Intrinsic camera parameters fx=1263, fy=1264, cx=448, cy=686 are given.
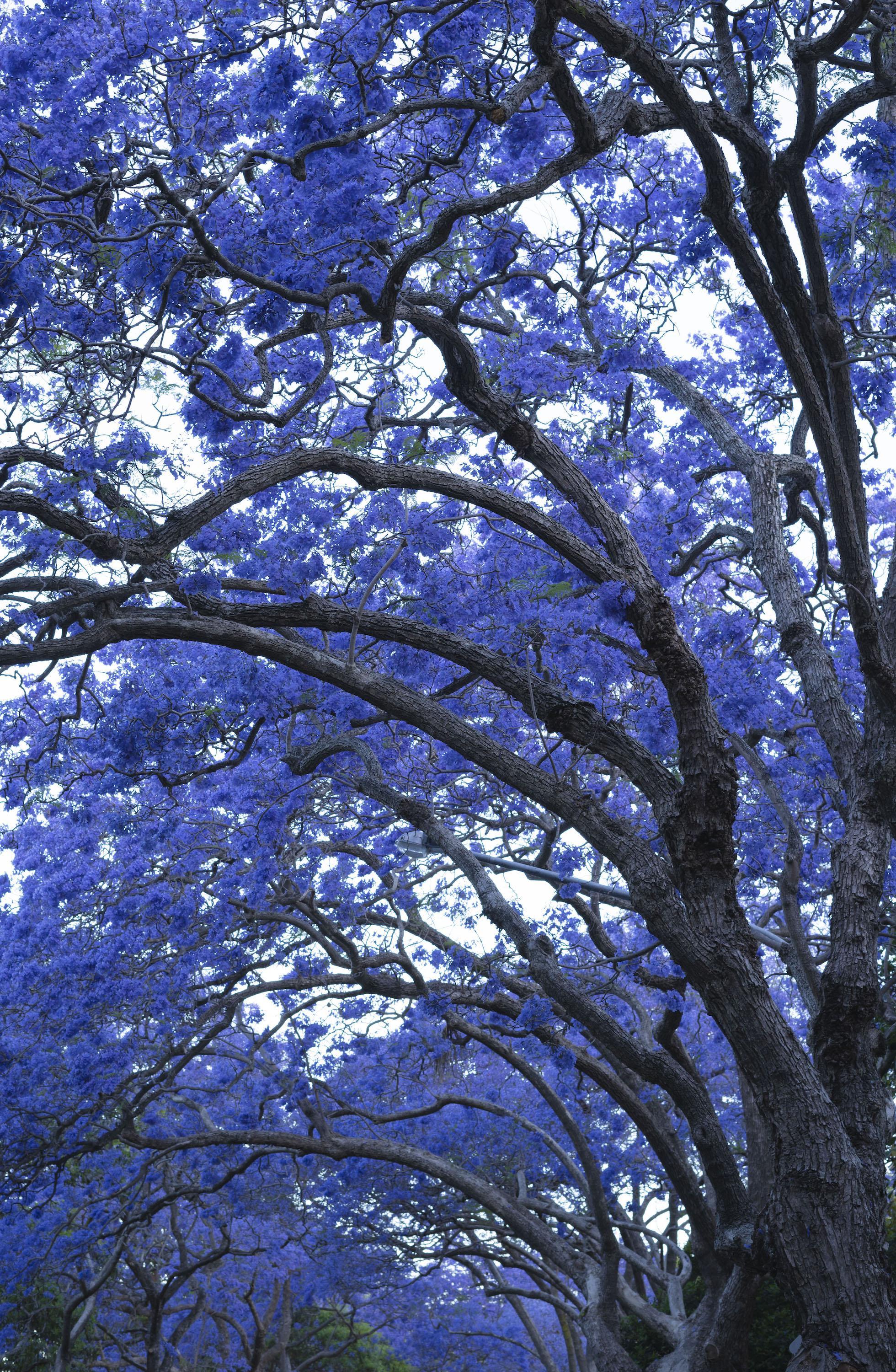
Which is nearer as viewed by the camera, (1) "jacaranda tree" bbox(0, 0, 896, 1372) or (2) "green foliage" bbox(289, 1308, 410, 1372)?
(1) "jacaranda tree" bbox(0, 0, 896, 1372)

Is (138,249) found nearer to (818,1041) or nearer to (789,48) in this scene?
(789,48)

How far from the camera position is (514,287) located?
26.0ft

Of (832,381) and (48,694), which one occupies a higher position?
(48,694)

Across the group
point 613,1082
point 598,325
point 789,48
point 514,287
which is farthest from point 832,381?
point 613,1082

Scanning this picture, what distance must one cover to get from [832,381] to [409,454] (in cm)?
228

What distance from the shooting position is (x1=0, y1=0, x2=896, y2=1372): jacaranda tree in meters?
5.48

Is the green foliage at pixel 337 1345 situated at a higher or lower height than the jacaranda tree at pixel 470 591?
lower

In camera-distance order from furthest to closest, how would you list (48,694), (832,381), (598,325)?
(48,694), (598,325), (832,381)

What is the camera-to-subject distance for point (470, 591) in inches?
→ 313

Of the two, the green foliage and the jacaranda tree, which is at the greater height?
the jacaranda tree

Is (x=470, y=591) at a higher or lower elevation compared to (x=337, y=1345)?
higher

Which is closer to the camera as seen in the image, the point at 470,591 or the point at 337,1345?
the point at 470,591

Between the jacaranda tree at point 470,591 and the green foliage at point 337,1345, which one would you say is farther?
the green foliage at point 337,1345

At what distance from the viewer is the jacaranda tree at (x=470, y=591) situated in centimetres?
548
